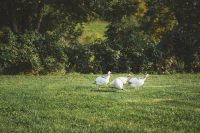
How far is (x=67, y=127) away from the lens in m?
12.3

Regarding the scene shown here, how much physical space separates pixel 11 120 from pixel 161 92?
7742mm

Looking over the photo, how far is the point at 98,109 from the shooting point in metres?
15.0

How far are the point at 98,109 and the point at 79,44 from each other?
17805 millimetres

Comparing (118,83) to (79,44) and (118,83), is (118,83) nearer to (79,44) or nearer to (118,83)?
(118,83)

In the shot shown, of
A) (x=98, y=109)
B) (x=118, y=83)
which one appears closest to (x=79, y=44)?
(x=118, y=83)

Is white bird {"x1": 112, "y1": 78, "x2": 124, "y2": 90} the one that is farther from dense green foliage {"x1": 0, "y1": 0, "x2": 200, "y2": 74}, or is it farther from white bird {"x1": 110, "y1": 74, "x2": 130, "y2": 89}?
dense green foliage {"x1": 0, "y1": 0, "x2": 200, "y2": 74}

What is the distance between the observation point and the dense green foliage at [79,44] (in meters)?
30.2

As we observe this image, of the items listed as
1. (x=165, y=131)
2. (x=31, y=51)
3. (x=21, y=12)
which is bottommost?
(x=165, y=131)

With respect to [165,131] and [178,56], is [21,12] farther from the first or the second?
[165,131]

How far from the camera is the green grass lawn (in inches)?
490

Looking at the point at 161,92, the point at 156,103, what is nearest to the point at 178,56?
the point at 161,92

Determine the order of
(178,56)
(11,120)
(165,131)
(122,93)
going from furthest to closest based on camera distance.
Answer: (178,56) < (122,93) < (11,120) < (165,131)

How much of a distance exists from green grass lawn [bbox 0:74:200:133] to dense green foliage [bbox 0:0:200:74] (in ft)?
29.8

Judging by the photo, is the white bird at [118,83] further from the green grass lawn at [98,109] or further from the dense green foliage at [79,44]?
the dense green foliage at [79,44]
